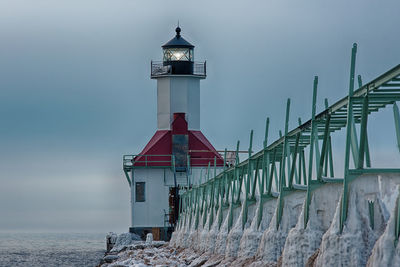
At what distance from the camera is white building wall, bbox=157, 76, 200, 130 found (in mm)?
82438

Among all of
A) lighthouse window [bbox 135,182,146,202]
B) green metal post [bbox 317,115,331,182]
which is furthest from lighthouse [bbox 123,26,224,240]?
green metal post [bbox 317,115,331,182]

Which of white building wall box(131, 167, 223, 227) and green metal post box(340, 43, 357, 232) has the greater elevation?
white building wall box(131, 167, 223, 227)

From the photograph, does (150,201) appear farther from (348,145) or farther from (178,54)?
(348,145)

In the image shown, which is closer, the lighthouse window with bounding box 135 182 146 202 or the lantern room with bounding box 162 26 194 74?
the lighthouse window with bounding box 135 182 146 202

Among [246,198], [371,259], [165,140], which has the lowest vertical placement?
[371,259]

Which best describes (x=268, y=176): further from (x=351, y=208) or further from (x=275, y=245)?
(x=351, y=208)

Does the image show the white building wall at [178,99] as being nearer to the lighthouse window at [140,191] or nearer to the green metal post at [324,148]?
the lighthouse window at [140,191]

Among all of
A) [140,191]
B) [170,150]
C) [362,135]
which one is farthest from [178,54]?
[362,135]

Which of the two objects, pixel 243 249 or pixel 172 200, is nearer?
pixel 243 249

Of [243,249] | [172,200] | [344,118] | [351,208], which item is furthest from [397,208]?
[172,200]

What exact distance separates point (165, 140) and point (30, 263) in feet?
44.1

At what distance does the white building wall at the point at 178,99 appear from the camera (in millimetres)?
82438

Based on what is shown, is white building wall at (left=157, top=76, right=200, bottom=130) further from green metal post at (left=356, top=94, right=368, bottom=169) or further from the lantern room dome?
green metal post at (left=356, top=94, right=368, bottom=169)

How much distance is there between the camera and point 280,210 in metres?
33.6
